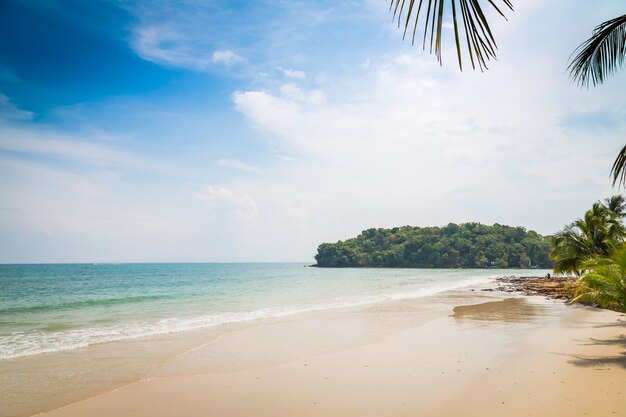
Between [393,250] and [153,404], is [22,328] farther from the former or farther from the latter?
[393,250]

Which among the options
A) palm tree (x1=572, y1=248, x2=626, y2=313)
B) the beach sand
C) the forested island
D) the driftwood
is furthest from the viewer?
the forested island

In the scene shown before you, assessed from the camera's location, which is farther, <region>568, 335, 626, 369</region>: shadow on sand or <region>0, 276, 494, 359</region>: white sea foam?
<region>0, 276, 494, 359</region>: white sea foam

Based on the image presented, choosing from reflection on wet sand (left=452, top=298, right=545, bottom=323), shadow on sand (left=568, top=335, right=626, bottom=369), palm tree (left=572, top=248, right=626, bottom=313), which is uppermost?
palm tree (left=572, top=248, right=626, bottom=313)

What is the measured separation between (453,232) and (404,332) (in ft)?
448

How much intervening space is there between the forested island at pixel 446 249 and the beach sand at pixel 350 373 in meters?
117

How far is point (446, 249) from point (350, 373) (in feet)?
415

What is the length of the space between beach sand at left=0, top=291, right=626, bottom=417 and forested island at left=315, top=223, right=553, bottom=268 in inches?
4590

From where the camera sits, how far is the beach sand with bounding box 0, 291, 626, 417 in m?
5.89

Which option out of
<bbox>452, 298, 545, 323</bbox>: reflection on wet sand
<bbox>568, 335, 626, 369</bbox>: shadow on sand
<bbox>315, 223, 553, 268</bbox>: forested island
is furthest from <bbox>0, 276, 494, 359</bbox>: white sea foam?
<bbox>315, 223, 553, 268</bbox>: forested island

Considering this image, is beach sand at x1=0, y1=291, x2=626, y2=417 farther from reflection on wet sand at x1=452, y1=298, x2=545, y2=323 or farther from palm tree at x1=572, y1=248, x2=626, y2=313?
reflection on wet sand at x1=452, y1=298, x2=545, y2=323

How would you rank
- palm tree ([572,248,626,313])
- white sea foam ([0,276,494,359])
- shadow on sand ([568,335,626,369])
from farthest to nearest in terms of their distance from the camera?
white sea foam ([0,276,494,359]) → palm tree ([572,248,626,313]) → shadow on sand ([568,335,626,369])

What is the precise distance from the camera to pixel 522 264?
373 feet

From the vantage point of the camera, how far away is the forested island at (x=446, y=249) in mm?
115500

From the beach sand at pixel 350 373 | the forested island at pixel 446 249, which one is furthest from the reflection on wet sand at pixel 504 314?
the forested island at pixel 446 249
